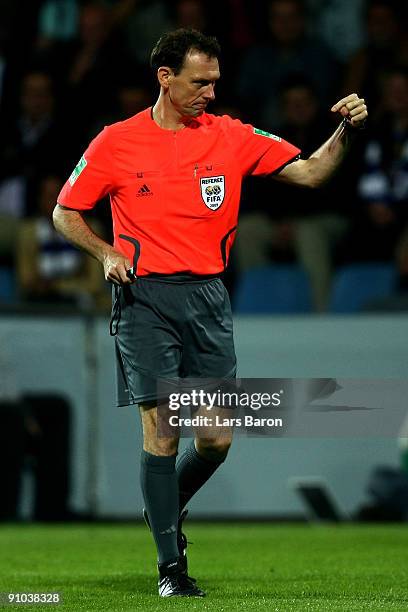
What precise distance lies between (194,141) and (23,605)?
218 cm

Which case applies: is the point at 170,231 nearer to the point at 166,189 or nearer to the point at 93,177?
the point at 166,189

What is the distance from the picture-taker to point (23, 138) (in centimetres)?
1346

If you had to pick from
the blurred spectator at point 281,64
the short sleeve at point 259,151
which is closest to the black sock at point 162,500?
the short sleeve at point 259,151

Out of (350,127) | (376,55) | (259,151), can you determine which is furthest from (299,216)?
(350,127)

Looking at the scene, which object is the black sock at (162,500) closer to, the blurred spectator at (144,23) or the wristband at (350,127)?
the wristband at (350,127)

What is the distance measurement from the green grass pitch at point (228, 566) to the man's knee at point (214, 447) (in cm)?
60

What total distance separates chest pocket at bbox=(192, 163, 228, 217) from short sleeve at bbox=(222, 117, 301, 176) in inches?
7.8

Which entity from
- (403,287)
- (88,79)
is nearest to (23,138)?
(88,79)

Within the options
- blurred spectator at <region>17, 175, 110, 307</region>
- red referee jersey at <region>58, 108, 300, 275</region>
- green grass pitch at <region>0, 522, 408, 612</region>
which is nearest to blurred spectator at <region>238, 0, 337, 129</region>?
blurred spectator at <region>17, 175, 110, 307</region>

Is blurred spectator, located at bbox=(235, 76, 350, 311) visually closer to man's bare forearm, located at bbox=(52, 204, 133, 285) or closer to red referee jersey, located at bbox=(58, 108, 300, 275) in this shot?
red referee jersey, located at bbox=(58, 108, 300, 275)

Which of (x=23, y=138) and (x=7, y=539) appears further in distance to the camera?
(x=23, y=138)

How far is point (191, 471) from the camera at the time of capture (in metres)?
6.40

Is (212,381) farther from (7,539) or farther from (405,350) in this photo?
(405,350)

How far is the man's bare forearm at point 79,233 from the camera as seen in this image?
6062 millimetres
